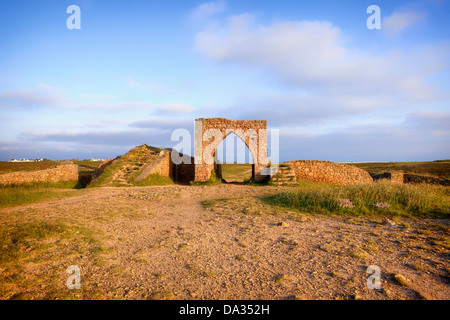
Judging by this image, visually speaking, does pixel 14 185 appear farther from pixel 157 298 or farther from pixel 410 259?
pixel 410 259

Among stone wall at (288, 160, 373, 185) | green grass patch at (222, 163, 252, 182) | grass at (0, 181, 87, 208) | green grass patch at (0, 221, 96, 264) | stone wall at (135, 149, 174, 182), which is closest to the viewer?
green grass patch at (0, 221, 96, 264)

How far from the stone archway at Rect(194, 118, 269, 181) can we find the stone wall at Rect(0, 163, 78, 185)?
318 inches

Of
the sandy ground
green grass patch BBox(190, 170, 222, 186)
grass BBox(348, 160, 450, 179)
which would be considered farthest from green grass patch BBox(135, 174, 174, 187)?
grass BBox(348, 160, 450, 179)

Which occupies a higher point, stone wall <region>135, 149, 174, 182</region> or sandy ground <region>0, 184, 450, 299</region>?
stone wall <region>135, 149, 174, 182</region>

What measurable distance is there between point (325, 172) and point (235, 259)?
51.2ft

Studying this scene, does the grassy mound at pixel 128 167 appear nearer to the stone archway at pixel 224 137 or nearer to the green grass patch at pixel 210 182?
the green grass patch at pixel 210 182

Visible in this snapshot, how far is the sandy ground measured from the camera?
323 centimetres

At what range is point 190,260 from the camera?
166 inches

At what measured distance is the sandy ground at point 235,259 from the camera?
10.6 feet

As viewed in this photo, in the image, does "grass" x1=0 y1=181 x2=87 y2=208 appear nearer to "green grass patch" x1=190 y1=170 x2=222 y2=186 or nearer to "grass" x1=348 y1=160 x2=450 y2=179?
"green grass patch" x1=190 y1=170 x2=222 y2=186

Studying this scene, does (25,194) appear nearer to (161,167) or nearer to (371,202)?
(161,167)

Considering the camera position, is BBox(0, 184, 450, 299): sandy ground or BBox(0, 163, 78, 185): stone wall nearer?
BBox(0, 184, 450, 299): sandy ground

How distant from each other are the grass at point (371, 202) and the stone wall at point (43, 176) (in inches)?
518

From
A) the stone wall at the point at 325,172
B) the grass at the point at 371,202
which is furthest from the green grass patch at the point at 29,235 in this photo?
the stone wall at the point at 325,172
